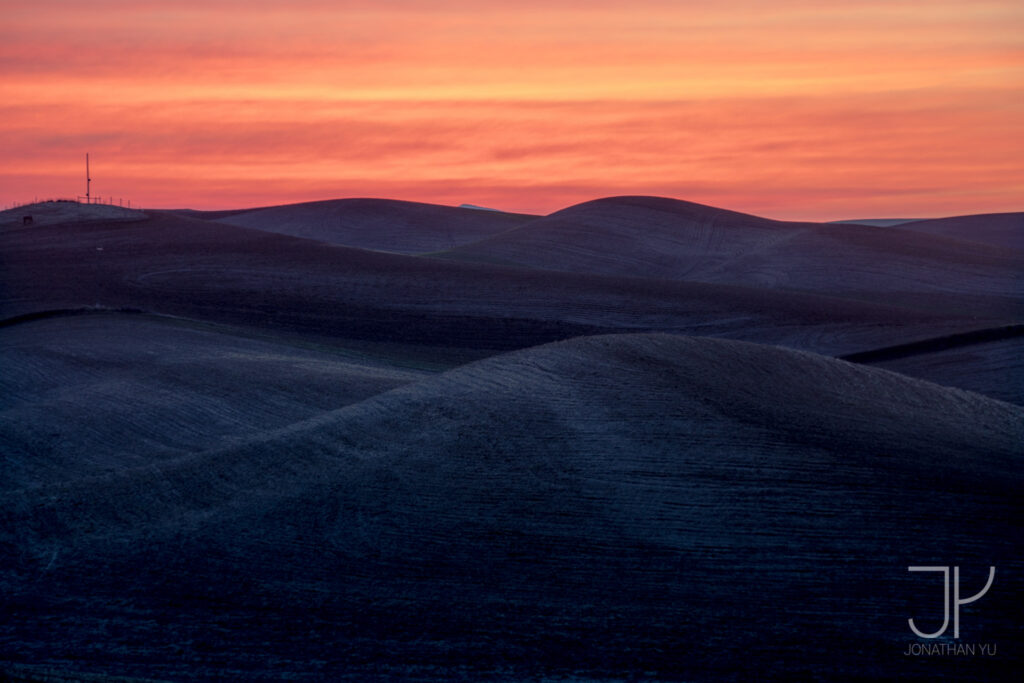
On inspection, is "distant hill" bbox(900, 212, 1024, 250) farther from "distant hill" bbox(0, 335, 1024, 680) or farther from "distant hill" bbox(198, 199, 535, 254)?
"distant hill" bbox(0, 335, 1024, 680)

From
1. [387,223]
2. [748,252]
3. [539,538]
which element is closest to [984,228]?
[748,252]

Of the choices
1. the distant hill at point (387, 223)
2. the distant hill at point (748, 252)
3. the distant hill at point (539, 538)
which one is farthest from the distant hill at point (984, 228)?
the distant hill at point (539, 538)

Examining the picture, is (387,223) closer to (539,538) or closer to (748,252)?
(748,252)

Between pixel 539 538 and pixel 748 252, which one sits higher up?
pixel 748 252

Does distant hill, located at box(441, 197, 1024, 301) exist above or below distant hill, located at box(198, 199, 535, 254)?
below

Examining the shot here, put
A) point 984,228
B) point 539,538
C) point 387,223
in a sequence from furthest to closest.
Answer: point 387,223
point 984,228
point 539,538

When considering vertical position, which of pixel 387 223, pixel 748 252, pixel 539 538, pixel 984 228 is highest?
pixel 984 228

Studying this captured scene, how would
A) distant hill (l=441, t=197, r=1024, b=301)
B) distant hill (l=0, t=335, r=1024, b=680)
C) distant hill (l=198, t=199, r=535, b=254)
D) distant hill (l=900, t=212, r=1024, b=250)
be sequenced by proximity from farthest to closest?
distant hill (l=198, t=199, r=535, b=254), distant hill (l=900, t=212, r=1024, b=250), distant hill (l=441, t=197, r=1024, b=301), distant hill (l=0, t=335, r=1024, b=680)

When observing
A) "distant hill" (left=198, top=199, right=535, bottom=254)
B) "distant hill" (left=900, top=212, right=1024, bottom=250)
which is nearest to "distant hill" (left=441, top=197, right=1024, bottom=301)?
"distant hill" (left=198, top=199, right=535, bottom=254)

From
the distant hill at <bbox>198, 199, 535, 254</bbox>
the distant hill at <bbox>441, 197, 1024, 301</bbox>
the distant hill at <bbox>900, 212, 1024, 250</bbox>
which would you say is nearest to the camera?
the distant hill at <bbox>441, 197, 1024, 301</bbox>

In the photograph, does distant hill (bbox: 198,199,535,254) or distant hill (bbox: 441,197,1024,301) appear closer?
distant hill (bbox: 441,197,1024,301)

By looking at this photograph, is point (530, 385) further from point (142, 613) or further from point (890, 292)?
point (890, 292)
